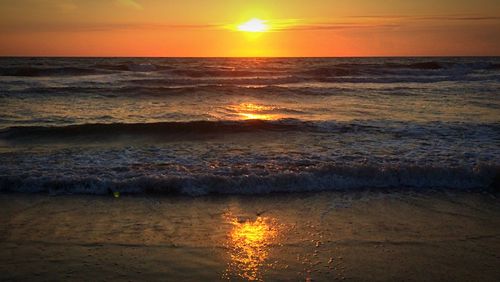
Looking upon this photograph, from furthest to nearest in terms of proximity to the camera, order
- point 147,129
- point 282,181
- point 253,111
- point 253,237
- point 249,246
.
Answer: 1. point 253,111
2. point 147,129
3. point 282,181
4. point 253,237
5. point 249,246

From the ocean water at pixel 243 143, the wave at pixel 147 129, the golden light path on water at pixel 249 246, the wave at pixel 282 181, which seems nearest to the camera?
the golden light path on water at pixel 249 246

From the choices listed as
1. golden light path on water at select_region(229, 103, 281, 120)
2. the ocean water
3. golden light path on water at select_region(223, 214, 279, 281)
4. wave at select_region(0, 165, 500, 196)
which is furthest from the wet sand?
golden light path on water at select_region(229, 103, 281, 120)

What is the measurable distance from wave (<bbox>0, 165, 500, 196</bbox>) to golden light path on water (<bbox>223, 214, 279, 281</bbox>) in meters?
1.13

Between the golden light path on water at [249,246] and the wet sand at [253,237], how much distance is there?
0.4 inches

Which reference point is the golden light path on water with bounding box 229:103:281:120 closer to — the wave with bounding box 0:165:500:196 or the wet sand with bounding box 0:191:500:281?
the wave with bounding box 0:165:500:196

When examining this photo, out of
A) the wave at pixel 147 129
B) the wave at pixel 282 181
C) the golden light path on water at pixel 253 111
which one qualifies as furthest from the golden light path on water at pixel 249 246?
the golden light path on water at pixel 253 111

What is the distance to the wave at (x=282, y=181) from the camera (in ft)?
20.1

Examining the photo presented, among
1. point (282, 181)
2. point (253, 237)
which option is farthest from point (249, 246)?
point (282, 181)

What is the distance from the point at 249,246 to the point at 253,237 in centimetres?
24

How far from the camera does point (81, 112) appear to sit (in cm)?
1404

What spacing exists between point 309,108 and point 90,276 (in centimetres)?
1229

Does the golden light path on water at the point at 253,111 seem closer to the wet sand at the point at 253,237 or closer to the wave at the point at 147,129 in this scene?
the wave at the point at 147,129

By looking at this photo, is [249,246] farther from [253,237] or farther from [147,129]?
[147,129]

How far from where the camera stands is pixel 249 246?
434 cm
